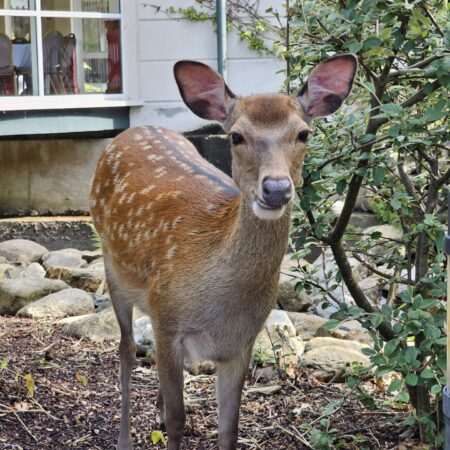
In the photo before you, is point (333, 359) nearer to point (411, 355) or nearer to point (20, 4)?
point (411, 355)

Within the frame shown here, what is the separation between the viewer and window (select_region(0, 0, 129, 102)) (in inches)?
402

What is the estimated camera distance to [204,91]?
13.8 ft

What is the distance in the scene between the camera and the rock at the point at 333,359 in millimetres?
5762

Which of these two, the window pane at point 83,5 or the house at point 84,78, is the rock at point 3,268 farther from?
the window pane at point 83,5

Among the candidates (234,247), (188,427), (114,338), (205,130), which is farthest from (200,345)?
(205,130)

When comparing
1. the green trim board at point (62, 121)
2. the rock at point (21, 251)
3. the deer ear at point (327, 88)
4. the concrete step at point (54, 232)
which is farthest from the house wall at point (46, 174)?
the deer ear at point (327, 88)

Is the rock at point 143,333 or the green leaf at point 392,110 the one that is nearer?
the green leaf at point 392,110

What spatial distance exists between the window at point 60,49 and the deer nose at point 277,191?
6.82m

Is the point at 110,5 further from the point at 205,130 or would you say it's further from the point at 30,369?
the point at 30,369

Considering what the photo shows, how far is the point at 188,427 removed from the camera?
5.28 metres

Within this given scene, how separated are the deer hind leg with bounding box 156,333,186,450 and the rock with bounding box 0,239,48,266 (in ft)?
16.3

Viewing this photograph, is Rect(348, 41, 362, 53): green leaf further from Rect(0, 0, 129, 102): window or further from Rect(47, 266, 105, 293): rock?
Rect(0, 0, 129, 102): window

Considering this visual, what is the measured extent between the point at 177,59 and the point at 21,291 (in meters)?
4.11

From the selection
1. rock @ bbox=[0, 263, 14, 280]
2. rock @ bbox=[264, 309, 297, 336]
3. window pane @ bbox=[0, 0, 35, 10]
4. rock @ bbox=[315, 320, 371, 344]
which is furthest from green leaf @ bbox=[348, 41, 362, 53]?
window pane @ bbox=[0, 0, 35, 10]
